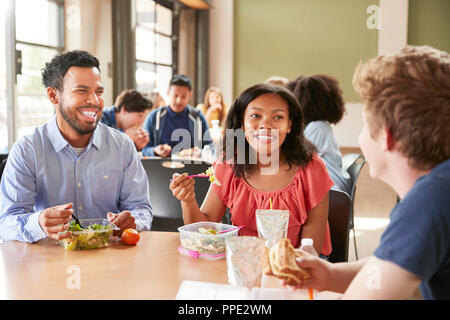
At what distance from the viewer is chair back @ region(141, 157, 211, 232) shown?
236 cm

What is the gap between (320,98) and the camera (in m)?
3.29

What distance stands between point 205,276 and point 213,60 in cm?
886

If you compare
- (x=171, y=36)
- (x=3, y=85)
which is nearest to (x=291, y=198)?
(x=3, y=85)

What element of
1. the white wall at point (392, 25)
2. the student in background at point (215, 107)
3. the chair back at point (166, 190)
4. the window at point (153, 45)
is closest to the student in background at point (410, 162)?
the chair back at point (166, 190)

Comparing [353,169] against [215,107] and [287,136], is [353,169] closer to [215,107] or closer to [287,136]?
[287,136]

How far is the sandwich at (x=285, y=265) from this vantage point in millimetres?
1065

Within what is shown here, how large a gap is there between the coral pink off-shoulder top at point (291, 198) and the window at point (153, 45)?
210 inches

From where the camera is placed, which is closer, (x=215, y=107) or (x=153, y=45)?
(x=215, y=107)

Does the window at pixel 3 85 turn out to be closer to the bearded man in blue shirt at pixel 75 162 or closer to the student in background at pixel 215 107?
the bearded man in blue shirt at pixel 75 162

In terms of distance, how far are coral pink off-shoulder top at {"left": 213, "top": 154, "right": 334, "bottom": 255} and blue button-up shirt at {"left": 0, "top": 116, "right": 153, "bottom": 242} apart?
37 cm

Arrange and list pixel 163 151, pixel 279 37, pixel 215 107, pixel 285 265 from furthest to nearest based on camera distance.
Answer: pixel 279 37 < pixel 215 107 < pixel 163 151 < pixel 285 265

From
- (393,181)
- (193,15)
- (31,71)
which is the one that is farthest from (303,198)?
(193,15)

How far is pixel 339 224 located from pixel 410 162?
97cm
